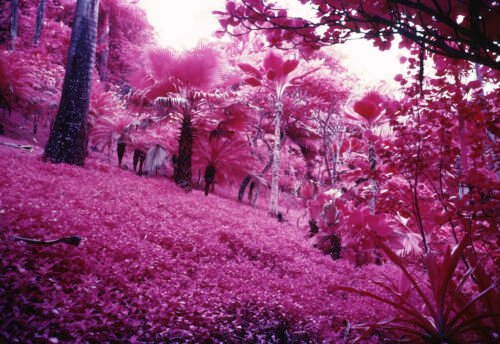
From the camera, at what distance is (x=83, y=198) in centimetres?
543

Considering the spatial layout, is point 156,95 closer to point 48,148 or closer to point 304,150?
point 48,148

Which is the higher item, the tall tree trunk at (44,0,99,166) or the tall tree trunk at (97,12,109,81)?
the tall tree trunk at (97,12,109,81)

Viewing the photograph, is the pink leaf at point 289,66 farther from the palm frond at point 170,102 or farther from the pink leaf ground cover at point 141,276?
the pink leaf ground cover at point 141,276

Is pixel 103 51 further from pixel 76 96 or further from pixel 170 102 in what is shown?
pixel 76 96

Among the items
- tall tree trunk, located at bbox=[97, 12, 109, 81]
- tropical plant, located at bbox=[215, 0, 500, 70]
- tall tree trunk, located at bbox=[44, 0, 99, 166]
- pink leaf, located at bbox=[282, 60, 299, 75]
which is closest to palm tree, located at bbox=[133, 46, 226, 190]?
tall tree trunk, located at bbox=[44, 0, 99, 166]

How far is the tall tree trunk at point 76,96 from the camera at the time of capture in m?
7.60

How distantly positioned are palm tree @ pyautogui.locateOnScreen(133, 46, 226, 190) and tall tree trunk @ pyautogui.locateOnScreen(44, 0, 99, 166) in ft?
7.71

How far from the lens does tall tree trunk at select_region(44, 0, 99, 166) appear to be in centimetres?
760

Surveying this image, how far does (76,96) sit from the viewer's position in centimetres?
786

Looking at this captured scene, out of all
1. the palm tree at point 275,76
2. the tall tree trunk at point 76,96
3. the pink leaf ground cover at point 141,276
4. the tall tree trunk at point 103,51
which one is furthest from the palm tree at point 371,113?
the tall tree trunk at point 103,51

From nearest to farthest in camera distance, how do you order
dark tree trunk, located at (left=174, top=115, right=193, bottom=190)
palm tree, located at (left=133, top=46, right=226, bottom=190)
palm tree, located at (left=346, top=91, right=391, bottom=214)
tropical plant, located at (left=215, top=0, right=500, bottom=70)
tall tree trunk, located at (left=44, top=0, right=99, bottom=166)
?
tropical plant, located at (left=215, top=0, right=500, bottom=70), tall tree trunk, located at (left=44, top=0, right=99, bottom=166), palm tree, located at (left=346, top=91, right=391, bottom=214), palm tree, located at (left=133, top=46, right=226, bottom=190), dark tree trunk, located at (left=174, top=115, right=193, bottom=190)

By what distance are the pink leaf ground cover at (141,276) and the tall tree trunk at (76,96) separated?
0.84 meters

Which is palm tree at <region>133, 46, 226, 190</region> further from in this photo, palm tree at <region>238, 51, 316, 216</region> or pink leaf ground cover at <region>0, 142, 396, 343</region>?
pink leaf ground cover at <region>0, 142, 396, 343</region>

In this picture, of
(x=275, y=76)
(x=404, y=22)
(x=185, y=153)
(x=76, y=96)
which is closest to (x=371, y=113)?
(x=275, y=76)
